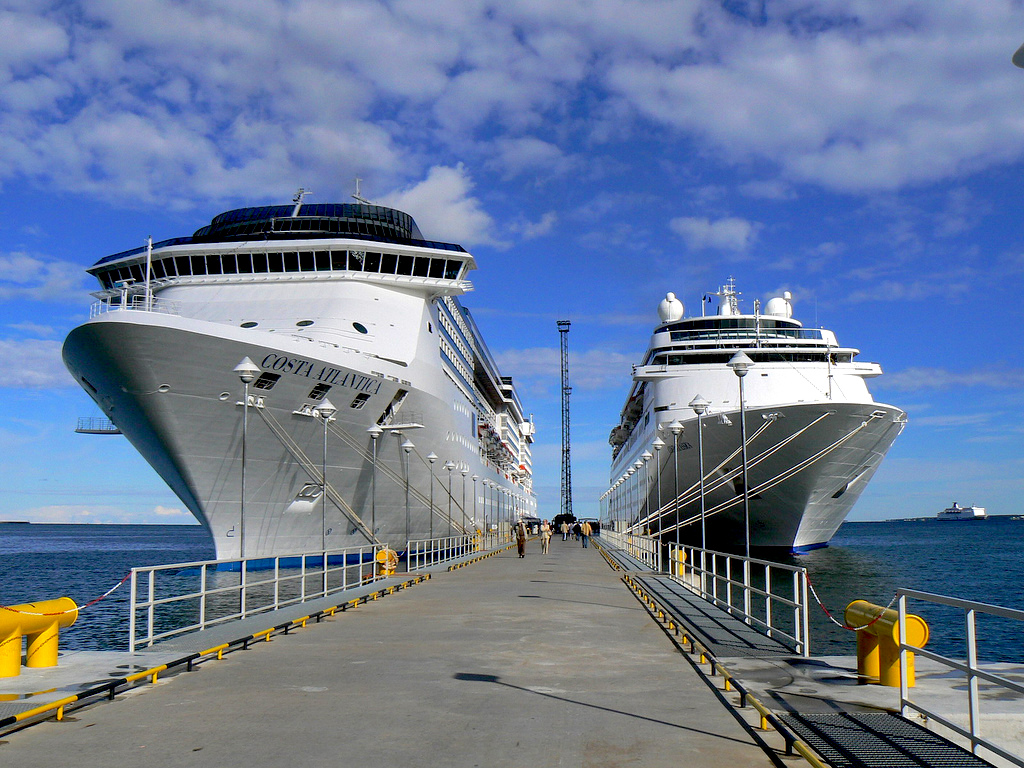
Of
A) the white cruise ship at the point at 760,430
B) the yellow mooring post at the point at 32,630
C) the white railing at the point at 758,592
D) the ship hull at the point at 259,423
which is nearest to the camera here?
the yellow mooring post at the point at 32,630

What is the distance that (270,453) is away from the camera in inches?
963

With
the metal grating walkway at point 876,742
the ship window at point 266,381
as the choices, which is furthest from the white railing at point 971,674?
the ship window at point 266,381

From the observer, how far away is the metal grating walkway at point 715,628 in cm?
937

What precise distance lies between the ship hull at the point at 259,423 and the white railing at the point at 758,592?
8.42m

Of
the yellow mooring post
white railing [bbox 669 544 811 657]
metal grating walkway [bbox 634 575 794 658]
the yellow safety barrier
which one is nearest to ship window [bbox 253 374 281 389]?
white railing [bbox 669 544 811 657]

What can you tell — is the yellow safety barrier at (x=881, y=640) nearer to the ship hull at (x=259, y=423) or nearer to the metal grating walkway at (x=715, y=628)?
the metal grating walkway at (x=715, y=628)

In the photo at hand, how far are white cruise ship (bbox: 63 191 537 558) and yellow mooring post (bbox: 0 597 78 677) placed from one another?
10977 millimetres

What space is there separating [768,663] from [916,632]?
203 centimetres

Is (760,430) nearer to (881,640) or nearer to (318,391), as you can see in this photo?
(318,391)

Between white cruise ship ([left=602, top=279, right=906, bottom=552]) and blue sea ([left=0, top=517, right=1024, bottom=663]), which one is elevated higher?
white cruise ship ([left=602, top=279, right=906, bottom=552])

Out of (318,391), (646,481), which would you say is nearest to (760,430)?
(646,481)

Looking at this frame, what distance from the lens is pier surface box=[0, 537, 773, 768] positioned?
545cm

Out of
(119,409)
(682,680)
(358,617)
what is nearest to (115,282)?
(119,409)

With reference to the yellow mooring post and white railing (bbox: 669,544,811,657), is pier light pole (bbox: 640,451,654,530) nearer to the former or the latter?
white railing (bbox: 669,544,811,657)
